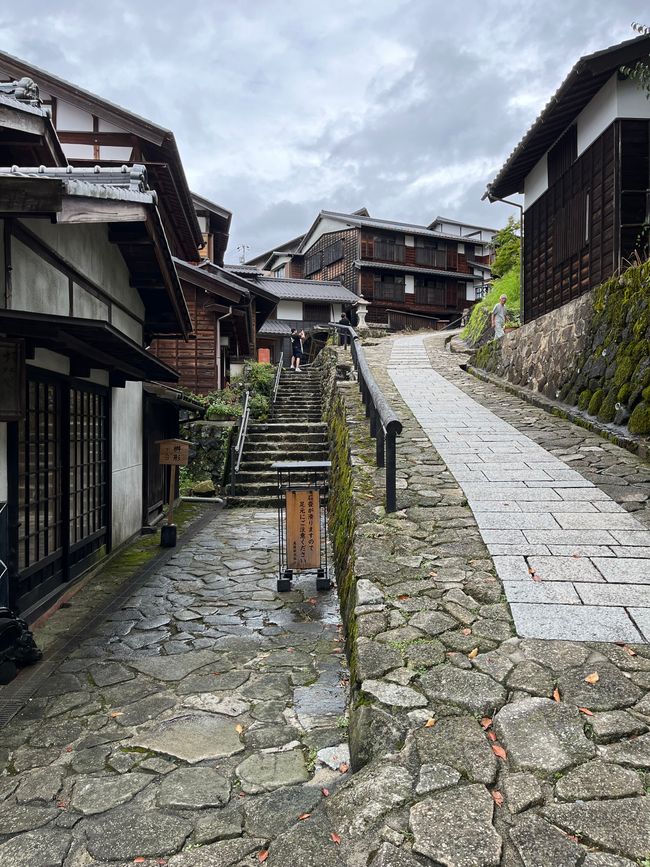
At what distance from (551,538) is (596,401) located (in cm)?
603

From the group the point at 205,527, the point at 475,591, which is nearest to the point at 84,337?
the point at 475,591

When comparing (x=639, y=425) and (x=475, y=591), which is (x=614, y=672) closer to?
(x=475, y=591)

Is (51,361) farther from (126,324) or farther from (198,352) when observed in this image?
(198,352)

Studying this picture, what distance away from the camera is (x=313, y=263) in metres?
50.6

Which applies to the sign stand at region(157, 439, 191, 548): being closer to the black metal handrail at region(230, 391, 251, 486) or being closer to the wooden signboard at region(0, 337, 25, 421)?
the black metal handrail at region(230, 391, 251, 486)

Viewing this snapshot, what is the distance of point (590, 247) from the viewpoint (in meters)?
13.9

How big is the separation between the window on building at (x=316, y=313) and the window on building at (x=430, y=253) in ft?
34.3

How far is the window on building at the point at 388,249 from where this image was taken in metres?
44.5

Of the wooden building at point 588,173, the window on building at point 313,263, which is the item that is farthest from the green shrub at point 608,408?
the window on building at point 313,263

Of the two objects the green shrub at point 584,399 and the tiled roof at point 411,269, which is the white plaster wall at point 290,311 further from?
the green shrub at point 584,399

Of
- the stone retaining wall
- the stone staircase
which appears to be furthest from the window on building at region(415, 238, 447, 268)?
the stone retaining wall

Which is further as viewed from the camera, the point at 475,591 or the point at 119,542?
the point at 119,542

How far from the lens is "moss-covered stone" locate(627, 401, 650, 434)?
888 centimetres

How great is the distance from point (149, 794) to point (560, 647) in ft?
9.42
